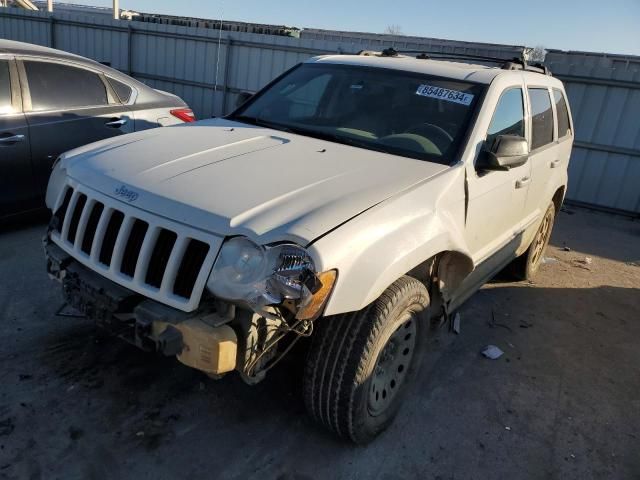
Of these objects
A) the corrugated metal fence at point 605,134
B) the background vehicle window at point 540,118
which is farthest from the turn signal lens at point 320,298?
the corrugated metal fence at point 605,134

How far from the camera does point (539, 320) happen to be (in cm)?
470

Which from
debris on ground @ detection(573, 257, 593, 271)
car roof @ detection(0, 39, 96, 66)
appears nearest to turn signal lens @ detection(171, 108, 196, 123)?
car roof @ detection(0, 39, 96, 66)

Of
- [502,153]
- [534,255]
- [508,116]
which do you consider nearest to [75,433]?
[502,153]

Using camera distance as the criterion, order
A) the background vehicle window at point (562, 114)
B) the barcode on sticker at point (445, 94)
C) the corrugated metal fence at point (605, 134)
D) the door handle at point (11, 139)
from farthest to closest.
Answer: the corrugated metal fence at point (605, 134)
the background vehicle window at point (562, 114)
the door handle at point (11, 139)
the barcode on sticker at point (445, 94)

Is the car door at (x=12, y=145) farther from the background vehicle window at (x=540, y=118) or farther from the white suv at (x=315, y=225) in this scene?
the background vehicle window at (x=540, y=118)

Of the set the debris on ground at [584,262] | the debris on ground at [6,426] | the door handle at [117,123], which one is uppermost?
the door handle at [117,123]

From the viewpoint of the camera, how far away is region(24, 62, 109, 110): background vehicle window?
4910mm

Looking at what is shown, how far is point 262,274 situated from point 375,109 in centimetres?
185

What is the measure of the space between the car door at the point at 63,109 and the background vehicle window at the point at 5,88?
A: 0.43 feet

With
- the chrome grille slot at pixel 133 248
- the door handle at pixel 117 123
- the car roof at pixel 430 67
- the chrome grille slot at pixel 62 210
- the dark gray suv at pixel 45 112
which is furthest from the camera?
the door handle at pixel 117 123

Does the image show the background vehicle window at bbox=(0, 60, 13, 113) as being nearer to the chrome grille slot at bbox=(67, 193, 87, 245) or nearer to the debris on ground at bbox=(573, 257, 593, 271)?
the chrome grille slot at bbox=(67, 193, 87, 245)

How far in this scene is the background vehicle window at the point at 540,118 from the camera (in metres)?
4.25

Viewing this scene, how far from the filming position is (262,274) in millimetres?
2158

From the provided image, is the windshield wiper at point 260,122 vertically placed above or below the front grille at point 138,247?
above
